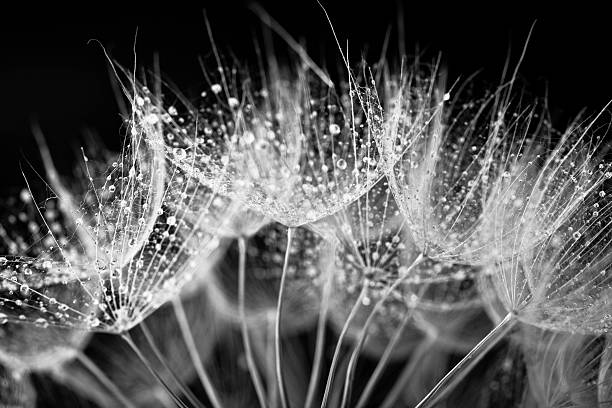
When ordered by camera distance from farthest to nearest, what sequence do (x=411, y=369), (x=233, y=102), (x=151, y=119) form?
(x=411, y=369) → (x=233, y=102) → (x=151, y=119)

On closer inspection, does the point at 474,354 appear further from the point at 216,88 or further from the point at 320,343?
the point at 216,88

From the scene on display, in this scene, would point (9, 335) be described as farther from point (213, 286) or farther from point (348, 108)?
point (348, 108)

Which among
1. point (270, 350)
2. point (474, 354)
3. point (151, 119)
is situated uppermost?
point (151, 119)

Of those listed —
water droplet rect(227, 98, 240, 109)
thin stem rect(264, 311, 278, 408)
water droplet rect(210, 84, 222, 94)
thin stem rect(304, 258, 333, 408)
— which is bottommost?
thin stem rect(264, 311, 278, 408)

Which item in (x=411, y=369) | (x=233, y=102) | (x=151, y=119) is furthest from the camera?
(x=411, y=369)

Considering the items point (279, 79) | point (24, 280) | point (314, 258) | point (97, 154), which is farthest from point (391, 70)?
Result: point (24, 280)

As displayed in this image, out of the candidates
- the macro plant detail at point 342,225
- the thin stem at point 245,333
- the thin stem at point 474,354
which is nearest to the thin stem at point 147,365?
the macro plant detail at point 342,225

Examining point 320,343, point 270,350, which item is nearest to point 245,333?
point 320,343

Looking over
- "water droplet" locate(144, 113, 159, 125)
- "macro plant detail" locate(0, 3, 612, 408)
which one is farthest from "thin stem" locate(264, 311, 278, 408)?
"water droplet" locate(144, 113, 159, 125)

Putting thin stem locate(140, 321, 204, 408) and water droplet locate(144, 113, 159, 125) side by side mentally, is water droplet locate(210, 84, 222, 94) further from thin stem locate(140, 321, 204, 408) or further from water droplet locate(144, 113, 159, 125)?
thin stem locate(140, 321, 204, 408)
